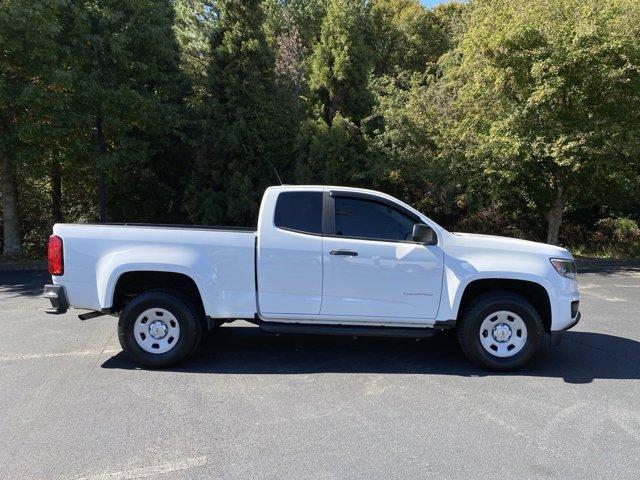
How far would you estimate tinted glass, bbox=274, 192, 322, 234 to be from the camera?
5480 mm

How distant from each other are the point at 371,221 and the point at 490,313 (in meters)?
1.51

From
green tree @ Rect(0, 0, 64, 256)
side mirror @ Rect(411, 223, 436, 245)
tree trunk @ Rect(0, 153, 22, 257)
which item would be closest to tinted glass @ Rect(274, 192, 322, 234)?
side mirror @ Rect(411, 223, 436, 245)

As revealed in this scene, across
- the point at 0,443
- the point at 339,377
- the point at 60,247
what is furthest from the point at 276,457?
the point at 60,247

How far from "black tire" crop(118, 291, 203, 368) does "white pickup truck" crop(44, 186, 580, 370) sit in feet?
0.03

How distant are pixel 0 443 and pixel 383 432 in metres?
2.77

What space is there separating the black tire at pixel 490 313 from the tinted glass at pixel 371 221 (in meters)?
1.03

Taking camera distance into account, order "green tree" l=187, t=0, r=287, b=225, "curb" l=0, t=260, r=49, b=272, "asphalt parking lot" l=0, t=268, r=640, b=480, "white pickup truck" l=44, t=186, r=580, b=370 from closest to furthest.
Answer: "asphalt parking lot" l=0, t=268, r=640, b=480 < "white pickup truck" l=44, t=186, r=580, b=370 < "curb" l=0, t=260, r=49, b=272 < "green tree" l=187, t=0, r=287, b=225

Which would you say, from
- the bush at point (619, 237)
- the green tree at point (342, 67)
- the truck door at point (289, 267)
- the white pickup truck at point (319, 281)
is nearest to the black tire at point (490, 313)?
the white pickup truck at point (319, 281)

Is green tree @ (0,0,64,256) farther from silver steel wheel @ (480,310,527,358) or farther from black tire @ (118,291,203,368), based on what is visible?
silver steel wheel @ (480,310,527,358)

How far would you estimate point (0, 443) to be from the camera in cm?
381

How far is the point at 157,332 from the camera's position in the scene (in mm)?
5430

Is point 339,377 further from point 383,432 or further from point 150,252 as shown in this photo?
point 150,252

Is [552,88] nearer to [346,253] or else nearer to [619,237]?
[619,237]

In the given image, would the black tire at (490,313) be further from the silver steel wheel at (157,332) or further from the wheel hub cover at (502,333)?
the silver steel wheel at (157,332)
